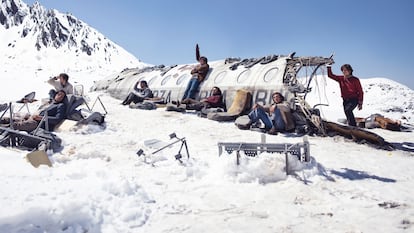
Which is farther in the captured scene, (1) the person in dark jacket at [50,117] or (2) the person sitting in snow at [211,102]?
(2) the person sitting in snow at [211,102]

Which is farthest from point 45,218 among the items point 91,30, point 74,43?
point 91,30

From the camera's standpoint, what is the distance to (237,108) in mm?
11117

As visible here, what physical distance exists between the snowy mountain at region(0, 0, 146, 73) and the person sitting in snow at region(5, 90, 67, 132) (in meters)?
29.0

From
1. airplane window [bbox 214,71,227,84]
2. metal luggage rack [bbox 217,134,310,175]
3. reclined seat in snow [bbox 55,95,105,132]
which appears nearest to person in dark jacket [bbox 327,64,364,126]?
metal luggage rack [bbox 217,134,310,175]

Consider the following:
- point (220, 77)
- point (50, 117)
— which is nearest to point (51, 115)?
point (50, 117)

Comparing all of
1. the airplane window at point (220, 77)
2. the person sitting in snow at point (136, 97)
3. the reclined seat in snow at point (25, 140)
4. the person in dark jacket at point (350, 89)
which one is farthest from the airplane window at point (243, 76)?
the reclined seat in snow at point (25, 140)

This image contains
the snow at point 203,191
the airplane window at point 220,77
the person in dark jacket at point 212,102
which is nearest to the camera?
the snow at point 203,191

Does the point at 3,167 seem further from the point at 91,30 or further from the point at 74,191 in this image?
the point at 91,30

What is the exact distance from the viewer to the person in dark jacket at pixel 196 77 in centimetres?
1366

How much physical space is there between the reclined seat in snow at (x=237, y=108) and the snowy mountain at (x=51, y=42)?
2883 cm

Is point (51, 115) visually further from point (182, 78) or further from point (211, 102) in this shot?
point (182, 78)

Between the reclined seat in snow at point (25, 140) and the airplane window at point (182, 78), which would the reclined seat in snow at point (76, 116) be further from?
the airplane window at point (182, 78)

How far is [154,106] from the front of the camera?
13.3 metres

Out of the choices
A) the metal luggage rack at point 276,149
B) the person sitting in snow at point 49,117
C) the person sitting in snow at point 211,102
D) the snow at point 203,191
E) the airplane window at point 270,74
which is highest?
the airplane window at point 270,74
